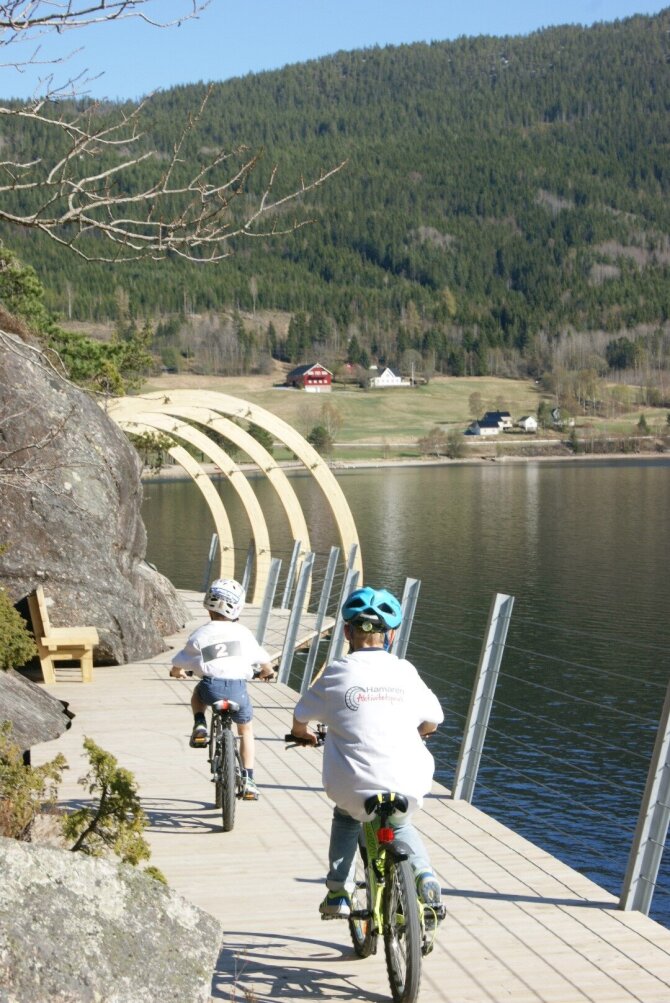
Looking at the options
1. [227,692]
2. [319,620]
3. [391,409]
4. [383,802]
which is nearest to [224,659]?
[227,692]

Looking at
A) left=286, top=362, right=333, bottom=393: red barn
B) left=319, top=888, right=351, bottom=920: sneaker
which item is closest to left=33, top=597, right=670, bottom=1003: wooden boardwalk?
left=319, top=888, right=351, bottom=920: sneaker

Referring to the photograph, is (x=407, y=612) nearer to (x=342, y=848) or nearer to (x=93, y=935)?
(x=342, y=848)

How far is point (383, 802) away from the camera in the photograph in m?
3.86

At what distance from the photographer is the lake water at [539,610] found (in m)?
12.5

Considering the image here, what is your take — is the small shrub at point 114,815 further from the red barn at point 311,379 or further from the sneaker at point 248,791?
the red barn at point 311,379

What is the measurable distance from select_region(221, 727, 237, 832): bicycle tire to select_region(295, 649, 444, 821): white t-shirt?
220 centimetres

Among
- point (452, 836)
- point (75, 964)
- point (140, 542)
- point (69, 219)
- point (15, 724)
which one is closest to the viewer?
point (75, 964)

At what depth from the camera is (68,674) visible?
472 inches

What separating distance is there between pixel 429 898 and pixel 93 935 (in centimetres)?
96

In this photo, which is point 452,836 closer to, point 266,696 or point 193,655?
point 193,655

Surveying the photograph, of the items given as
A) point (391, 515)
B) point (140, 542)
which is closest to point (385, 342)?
point (391, 515)

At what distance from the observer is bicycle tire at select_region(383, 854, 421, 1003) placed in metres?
3.67

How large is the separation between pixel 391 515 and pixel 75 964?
46.5 meters

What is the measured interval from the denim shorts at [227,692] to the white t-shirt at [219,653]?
3 cm
